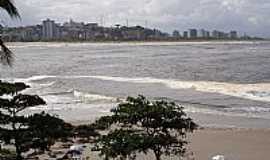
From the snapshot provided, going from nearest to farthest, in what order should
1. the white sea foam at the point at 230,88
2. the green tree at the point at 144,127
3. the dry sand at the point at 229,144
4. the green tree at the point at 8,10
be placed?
the green tree at the point at 8,10
the green tree at the point at 144,127
the dry sand at the point at 229,144
the white sea foam at the point at 230,88

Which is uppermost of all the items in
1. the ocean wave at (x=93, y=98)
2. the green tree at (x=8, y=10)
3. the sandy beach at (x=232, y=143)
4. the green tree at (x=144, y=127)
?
the green tree at (x=8, y=10)

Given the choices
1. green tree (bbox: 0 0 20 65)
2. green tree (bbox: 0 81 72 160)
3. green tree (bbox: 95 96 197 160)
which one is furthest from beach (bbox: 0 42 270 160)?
green tree (bbox: 0 0 20 65)

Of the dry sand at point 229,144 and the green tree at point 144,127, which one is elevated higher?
the green tree at point 144,127

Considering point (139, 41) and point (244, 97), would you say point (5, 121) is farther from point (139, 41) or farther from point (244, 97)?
point (139, 41)

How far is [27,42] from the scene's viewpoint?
18225 centimetres

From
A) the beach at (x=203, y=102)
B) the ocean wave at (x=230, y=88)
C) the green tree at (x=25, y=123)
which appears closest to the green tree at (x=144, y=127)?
the green tree at (x=25, y=123)

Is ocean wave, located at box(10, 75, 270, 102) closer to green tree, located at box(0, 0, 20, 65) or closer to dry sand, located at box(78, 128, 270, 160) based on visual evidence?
dry sand, located at box(78, 128, 270, 160)

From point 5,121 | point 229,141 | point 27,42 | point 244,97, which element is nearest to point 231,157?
point 229,141

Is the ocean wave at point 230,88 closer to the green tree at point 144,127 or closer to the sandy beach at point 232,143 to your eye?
the sandy beach at point 232,143

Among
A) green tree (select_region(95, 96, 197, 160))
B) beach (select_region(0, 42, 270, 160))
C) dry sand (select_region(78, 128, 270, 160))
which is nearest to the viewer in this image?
green tree (select_region(95, 96, 197, 160))

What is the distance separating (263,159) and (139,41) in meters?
184

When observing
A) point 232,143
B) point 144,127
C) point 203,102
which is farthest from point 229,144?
point 203,102

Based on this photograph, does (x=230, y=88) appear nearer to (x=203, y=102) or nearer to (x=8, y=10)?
(x=203, y=102)

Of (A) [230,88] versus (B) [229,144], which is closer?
(B) [229,144]
